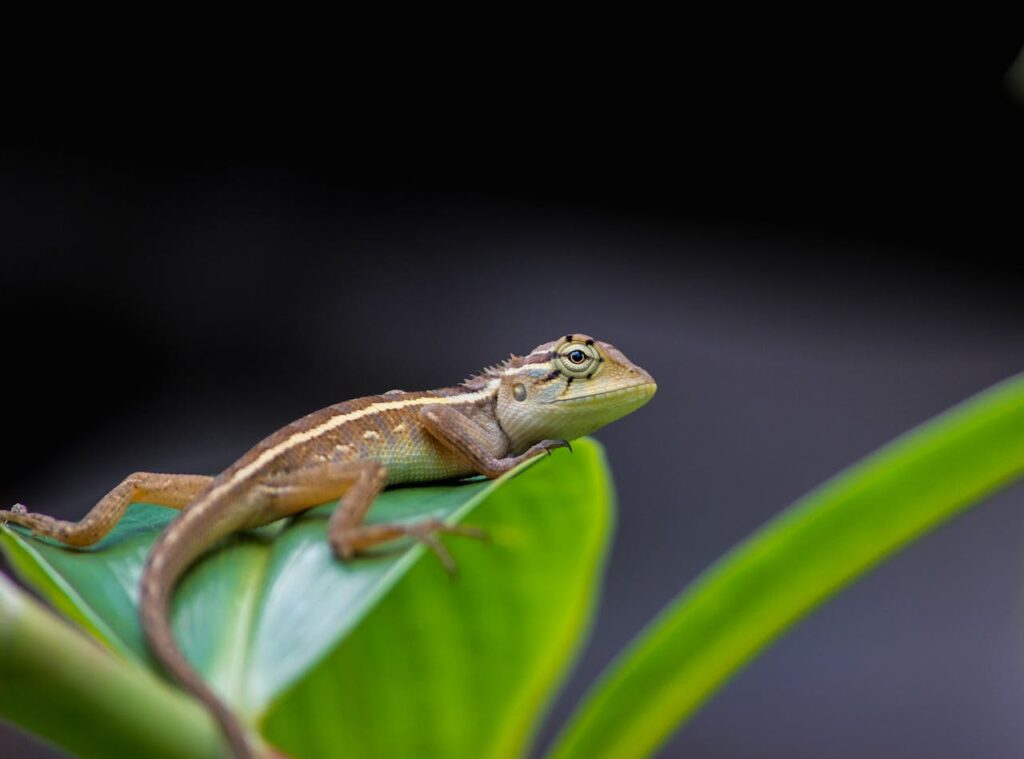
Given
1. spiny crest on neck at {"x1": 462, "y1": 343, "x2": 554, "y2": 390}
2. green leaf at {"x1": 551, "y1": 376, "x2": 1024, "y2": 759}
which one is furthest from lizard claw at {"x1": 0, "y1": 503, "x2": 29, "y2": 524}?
green leaf at {"x1": 551, "y1": 376, "x2": 1024, "y2": 759}

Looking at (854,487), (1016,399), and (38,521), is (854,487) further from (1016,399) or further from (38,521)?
(38,521)

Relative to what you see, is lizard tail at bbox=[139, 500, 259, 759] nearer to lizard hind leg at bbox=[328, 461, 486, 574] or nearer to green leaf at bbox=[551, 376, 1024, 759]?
lizard hind leg at bbox=[328, 461, 486, 574]

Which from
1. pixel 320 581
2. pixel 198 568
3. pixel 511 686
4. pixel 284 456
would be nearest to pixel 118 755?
pixel 320 581

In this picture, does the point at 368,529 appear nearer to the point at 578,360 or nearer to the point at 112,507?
the point at 112,507

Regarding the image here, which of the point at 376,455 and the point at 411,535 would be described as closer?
the point at 411,535

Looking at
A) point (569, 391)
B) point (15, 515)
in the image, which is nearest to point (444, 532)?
point (569, 391)

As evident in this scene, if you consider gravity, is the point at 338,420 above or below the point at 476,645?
above
